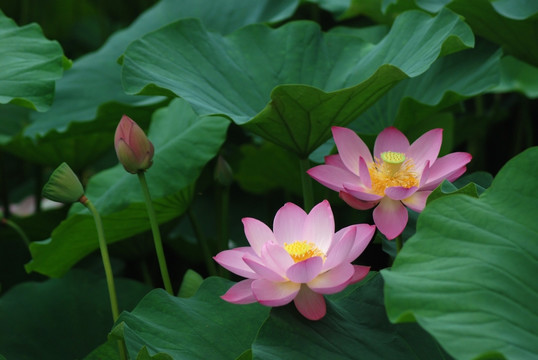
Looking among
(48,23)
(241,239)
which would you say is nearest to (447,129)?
(241,239)

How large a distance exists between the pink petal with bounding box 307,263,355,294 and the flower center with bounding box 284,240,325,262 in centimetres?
4

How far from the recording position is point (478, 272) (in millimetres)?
708

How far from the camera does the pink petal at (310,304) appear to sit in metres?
0.77

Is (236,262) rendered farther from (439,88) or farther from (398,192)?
(439,88)

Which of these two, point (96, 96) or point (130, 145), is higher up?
point (130, 145)

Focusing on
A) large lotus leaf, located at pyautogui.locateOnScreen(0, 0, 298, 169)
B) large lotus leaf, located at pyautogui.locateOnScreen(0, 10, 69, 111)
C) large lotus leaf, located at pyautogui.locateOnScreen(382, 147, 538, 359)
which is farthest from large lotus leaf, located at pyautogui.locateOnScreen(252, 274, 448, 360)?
large lotus leaf, located at pyautogui.locateOnScreen(0, 0, 298, 169)

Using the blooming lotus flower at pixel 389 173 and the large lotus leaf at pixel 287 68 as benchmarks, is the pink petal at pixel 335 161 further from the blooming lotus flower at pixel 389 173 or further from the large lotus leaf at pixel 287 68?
the large lotus leaf at pixel 287 68

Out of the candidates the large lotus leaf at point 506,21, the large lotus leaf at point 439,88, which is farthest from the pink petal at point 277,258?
the large lotus leaf at point 506,21

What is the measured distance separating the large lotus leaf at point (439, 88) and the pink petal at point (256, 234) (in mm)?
515

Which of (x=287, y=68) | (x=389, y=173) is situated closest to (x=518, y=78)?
(x=287, y=68)

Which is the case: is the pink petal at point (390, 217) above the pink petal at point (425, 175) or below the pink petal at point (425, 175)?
below

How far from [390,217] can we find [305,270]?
154 mm

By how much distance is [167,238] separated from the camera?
1.58 metres

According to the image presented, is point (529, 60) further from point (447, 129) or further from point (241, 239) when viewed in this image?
point (241, 239)
